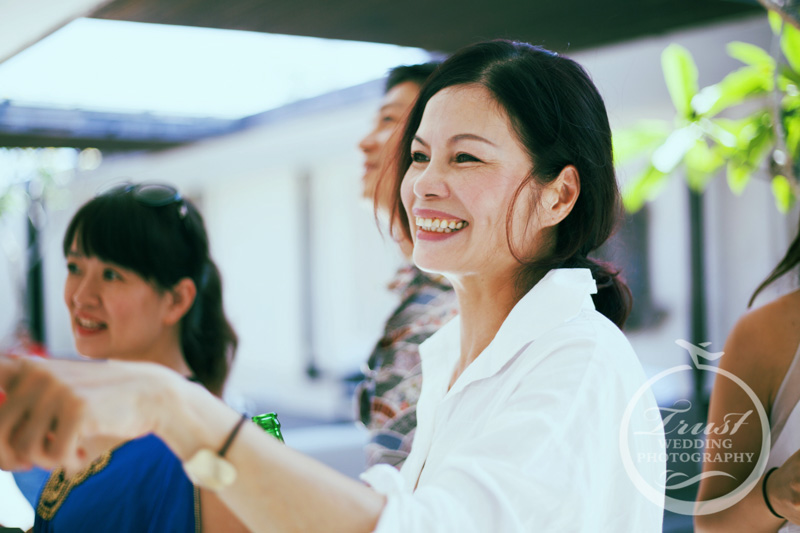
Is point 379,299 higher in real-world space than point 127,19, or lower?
lower

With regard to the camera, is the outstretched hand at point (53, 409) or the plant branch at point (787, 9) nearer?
the outstretched hand at point (53, 409)

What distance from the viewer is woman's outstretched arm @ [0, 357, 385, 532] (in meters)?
0.55

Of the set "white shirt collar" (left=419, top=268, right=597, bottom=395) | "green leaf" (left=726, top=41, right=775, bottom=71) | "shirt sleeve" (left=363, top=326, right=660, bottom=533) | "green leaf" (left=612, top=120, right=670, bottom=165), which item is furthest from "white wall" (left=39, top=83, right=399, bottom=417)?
"shirt sleeve" (left=363, top=326, right=660, bottom=533)

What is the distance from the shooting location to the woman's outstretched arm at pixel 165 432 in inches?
21.6

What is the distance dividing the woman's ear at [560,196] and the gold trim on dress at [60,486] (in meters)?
0.87

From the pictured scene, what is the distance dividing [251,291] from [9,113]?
5561mm

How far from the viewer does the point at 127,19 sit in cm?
205

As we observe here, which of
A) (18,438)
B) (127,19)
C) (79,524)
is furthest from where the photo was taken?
(127,19)

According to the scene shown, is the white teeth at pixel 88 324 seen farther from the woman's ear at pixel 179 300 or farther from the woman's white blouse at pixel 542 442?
the woman's white blouse at pixel 542 442

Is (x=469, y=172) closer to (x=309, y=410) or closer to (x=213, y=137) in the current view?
(x=213, y=137)

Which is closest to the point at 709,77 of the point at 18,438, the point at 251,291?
the point at 18,438

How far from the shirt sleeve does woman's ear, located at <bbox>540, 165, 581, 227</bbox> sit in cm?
33

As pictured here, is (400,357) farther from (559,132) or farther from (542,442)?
Answer: (542,442)

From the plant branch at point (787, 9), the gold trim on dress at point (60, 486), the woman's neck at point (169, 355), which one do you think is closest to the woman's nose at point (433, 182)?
the gold trim on dress at point (60, 486)
